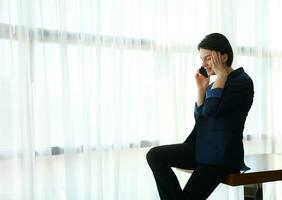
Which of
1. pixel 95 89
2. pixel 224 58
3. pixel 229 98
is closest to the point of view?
pixel 229 98

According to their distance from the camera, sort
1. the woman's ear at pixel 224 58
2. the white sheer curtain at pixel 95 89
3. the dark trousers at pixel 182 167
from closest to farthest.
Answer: the dark trousers at pixel 182 167 < the woman's ear at pixel 224 58 < the white sheer curtain at pixel 95 89

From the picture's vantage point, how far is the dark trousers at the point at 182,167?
4.48 ft

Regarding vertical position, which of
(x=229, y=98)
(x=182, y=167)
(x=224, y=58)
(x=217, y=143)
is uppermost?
(x=224, y=58)

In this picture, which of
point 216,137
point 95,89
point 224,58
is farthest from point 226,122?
point 95,89

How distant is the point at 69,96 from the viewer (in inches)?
75.7

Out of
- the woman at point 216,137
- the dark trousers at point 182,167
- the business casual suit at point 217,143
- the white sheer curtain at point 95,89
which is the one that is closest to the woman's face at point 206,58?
the woman at point 216,137

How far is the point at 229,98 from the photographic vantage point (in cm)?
137

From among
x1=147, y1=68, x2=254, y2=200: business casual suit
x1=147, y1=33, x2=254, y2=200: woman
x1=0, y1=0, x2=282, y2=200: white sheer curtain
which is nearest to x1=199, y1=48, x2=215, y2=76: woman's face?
x1=147, y1=33, x2=254, y2=200: woman

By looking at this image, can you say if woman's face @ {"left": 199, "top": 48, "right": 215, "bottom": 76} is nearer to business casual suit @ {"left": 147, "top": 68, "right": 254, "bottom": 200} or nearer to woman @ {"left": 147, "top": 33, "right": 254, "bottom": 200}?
woman @ {"left": 147, "top": 33, "right": 254, "bottom": 200}

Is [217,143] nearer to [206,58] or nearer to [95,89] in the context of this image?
[206,58]

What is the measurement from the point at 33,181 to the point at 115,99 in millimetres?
686

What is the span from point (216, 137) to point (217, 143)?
26 mm

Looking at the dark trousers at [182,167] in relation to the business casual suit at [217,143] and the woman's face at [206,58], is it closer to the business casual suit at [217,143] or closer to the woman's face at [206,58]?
the business casual suit at [217,143]

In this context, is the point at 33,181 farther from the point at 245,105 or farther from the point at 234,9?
the point at 234,9
